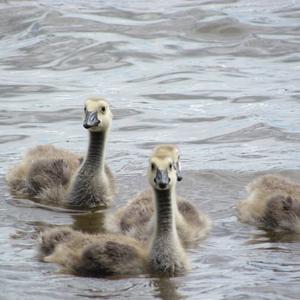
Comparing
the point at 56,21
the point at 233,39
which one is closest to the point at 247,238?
the point at 233,39

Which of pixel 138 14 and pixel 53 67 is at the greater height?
pixel 138 14

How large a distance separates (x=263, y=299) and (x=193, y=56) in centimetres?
1110

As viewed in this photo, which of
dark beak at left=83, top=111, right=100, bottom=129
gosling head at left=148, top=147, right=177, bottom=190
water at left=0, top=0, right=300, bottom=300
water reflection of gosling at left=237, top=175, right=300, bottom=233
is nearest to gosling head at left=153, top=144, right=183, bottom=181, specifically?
gosling head at left=148, top=147, right=177, bottom=190

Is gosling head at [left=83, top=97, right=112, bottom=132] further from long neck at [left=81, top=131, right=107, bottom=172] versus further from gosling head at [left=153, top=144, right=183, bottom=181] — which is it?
gosling head at [left=153, top=144, right=183, bottom=181]

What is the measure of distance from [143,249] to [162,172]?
0.66 meters

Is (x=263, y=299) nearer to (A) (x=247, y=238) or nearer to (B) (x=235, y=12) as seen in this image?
(A) (x=247, y=238)

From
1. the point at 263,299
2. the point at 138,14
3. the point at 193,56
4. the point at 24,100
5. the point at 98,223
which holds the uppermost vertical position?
the point at 138,14

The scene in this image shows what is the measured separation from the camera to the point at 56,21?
22.0 metres

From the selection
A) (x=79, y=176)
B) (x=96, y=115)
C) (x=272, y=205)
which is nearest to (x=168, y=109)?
(x=79, y=176)

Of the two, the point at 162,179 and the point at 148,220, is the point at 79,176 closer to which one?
the point at 148,220

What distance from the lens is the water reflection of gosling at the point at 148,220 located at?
10.2 metres

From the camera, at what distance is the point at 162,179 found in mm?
9141

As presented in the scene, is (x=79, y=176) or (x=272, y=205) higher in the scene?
(x=79, y=176)

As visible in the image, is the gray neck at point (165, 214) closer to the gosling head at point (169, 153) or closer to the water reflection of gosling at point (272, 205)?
the gosling head at point (169, 153)
